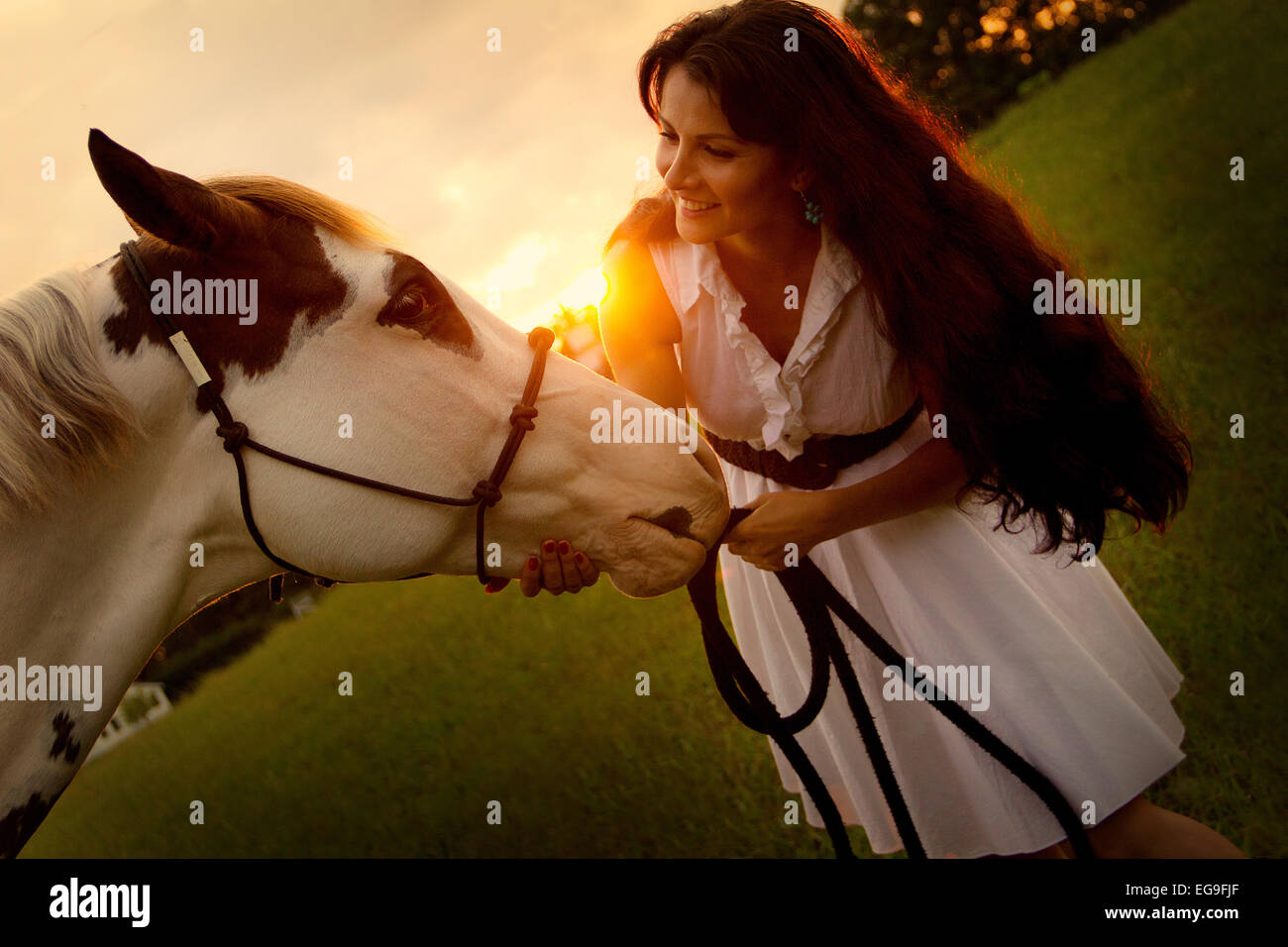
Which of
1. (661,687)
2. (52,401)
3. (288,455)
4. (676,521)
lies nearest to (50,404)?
(52,401)

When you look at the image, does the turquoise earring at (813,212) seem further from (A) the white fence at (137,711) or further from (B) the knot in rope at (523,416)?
(A) the white fence at (137,711)

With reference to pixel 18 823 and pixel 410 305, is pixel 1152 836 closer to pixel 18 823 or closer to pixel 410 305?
pixel 410 305

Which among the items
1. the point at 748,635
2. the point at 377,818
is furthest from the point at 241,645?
the point at 748,635

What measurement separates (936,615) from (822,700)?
1.17 ft

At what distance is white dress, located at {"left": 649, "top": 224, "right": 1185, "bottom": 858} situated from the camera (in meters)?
1.80

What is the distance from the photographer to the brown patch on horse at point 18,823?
143cm

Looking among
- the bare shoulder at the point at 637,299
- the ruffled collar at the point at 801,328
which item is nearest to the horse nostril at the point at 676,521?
the ruffled collar at the point at 801,328

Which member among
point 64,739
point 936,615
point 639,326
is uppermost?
point 639,326

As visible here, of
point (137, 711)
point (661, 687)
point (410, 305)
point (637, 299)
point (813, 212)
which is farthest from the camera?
point (137, 711)

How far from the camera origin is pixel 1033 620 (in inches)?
72.5

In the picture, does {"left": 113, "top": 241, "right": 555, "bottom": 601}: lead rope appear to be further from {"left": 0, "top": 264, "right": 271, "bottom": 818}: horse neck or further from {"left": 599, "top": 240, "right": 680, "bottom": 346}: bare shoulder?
{"left": 599, "top": 240, "right": 680, "bottom": 346}: bare shoulder

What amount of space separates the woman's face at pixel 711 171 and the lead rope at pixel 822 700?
2.25 ft

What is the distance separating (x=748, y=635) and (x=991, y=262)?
1.27 meters

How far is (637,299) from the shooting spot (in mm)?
2082
